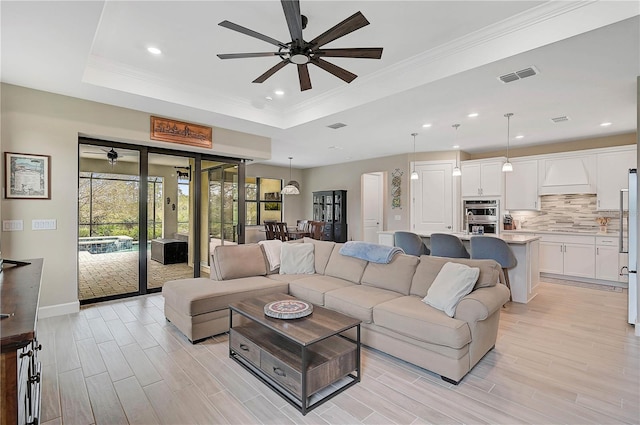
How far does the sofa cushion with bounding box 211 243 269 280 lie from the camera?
12.2 ft

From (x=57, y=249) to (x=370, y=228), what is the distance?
21.7 feet

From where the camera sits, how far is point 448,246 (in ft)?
14.3

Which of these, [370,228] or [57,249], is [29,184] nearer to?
[57,249]

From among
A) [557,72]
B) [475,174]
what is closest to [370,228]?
[475,174]

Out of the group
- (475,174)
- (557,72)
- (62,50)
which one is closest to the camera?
(62,50)

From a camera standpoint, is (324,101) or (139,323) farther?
(324,101)

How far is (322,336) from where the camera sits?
210 centimetres

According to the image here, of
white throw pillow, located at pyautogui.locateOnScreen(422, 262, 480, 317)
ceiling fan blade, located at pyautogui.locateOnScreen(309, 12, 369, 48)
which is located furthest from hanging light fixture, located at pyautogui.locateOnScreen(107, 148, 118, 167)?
white throw pillow, located at pyautogui.locateOnScreen(422, 262, 480, 317)

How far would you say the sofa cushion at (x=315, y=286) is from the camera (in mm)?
3265

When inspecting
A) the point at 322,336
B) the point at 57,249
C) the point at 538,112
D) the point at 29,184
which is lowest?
the point at 322,336

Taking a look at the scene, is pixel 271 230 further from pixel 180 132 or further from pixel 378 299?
pixel 378 299

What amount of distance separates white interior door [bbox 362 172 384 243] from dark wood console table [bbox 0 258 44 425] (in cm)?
705

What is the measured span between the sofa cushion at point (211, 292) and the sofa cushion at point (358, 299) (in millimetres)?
731

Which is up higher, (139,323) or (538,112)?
(538,112)
